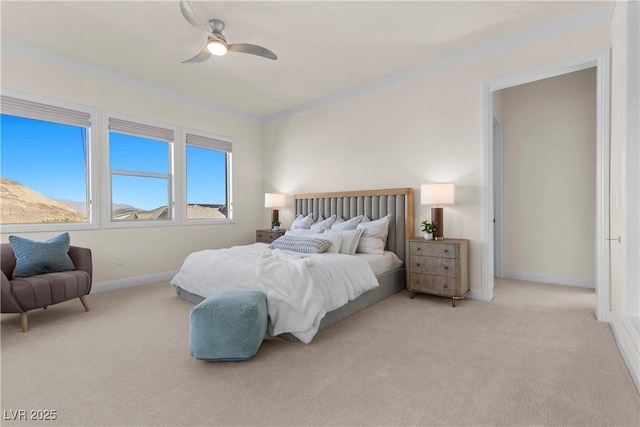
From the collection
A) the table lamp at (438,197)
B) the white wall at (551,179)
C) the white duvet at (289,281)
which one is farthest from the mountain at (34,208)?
the white wall at (551,179)

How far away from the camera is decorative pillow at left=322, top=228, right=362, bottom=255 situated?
3.82 meters

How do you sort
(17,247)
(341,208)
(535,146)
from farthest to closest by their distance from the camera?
(341,208), (535,146), (17,247)

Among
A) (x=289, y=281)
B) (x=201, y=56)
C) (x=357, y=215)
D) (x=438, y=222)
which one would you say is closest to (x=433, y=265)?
(x=438, y=222)

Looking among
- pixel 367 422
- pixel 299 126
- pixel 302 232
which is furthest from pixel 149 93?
pixel 367 422

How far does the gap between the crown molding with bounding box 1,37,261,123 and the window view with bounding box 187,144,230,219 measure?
761mm

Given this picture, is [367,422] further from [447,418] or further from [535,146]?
[535,146]

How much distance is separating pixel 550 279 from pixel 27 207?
6951 mm

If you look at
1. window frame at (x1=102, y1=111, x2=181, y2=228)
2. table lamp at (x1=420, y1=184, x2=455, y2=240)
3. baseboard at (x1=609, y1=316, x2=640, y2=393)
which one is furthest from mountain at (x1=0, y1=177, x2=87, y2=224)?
baseboard at (x1=609, y1=316, x2=640, y2=393)

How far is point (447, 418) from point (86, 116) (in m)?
5.01

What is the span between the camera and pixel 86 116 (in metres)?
4.01

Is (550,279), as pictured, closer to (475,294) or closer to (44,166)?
(475,294)

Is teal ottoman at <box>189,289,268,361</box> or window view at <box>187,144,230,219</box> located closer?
teal ottoman at <box>189,289,268,361</box>

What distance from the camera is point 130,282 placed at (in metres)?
4.37

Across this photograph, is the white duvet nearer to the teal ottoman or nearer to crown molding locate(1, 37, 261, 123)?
the teal ottoman
